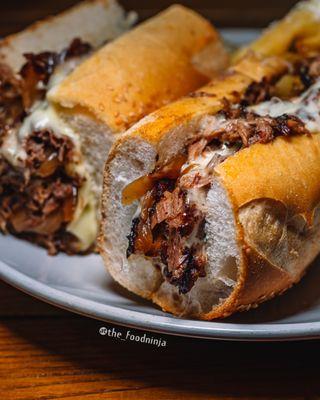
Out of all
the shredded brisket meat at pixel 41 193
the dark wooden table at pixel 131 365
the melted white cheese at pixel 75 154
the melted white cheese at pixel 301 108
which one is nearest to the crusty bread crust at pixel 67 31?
the melted white cheese at pixel 75 154

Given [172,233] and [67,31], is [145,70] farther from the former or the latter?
[172,233]

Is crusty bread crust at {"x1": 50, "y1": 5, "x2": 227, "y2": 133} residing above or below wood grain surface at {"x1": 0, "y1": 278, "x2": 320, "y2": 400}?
above

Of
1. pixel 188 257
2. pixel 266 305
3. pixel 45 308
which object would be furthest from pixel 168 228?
pixel 45 308

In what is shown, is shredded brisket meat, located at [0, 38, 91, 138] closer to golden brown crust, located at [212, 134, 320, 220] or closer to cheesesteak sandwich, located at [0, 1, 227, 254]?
cheesesteak sandwich, located at [0, 1, 227, 254]

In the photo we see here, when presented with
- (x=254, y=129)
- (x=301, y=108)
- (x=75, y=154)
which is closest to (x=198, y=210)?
(x=254, y=129)

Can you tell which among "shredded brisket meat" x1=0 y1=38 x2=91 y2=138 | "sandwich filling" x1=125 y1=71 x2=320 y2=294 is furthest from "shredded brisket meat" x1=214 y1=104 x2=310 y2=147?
"shredded brisket meat" x1=0 y1=38 x2=91 y2=138

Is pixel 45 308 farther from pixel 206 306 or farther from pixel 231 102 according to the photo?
pixel 231 102
